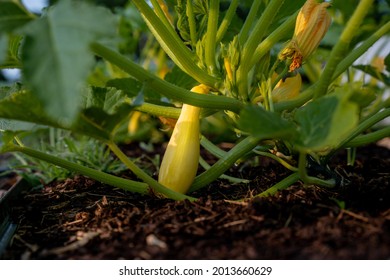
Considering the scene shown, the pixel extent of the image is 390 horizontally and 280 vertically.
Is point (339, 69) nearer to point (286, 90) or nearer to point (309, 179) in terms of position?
point (286, 90)

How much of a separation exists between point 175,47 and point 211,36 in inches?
4.7

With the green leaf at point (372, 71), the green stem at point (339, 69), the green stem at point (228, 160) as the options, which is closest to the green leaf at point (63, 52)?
the green stem at point (228, 160)

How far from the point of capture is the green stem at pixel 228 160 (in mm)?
1354

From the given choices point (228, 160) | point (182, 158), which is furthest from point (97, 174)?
point (228, 160)

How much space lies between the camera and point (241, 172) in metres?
1.81

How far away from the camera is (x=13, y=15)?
3.37 ft

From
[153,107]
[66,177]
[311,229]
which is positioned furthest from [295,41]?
[66,177]

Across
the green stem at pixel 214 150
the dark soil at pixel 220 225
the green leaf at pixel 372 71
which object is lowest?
the dark soil at pixel 220 225

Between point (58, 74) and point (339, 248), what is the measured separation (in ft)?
1.92

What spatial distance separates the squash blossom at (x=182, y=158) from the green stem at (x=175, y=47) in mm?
108

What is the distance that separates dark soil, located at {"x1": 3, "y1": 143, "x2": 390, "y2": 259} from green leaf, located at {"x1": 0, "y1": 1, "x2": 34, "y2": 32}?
470 mm

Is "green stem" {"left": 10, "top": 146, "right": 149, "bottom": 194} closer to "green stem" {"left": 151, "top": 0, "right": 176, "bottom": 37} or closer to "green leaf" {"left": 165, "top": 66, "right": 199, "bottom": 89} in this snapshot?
"green stem" {"left": 151, "top": 0, "right": 176, "bottom": 37}

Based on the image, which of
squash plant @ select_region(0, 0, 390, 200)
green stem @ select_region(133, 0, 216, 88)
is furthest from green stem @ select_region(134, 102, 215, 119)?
green stem @ select_region(133, 0, 216, 88)

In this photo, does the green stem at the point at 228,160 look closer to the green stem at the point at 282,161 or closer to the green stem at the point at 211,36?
the green stem at the point at 282,161
